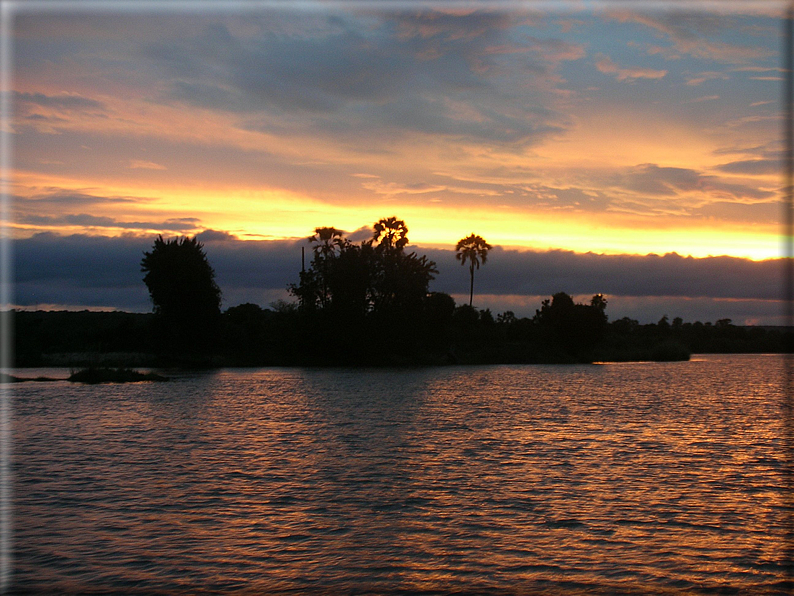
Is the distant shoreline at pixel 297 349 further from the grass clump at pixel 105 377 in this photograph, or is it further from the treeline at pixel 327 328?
the grass clump at pixel 105 377

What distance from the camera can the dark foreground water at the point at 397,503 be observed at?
996 cm

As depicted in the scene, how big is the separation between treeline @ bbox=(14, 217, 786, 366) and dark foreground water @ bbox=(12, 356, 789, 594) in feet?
154

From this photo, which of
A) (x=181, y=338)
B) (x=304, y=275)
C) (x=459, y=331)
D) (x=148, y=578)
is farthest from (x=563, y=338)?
(x=148, y=578)

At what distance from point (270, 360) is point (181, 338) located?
34.8ft

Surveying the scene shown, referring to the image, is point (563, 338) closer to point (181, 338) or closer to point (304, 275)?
point (304, 275)

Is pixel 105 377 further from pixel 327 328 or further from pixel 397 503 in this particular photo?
pixel 397 503

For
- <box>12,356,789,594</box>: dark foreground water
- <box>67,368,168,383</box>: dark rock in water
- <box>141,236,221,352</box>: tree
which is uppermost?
<box>141,236,221,352</box>: tree

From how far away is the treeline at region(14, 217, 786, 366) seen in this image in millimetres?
75812

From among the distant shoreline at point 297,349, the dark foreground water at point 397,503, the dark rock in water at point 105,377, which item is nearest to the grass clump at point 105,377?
the dark rock in water at point 105,377

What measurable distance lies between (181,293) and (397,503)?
66462 millimetres

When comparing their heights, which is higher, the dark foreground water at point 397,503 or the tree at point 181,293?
the tree at point 181,293

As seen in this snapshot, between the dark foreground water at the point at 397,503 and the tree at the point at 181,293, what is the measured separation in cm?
4636

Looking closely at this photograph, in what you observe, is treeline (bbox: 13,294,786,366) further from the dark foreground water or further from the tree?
the dark foreground water

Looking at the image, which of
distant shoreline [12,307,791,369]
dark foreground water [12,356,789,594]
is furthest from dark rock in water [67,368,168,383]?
dark foreground water [12,356,789,594]
